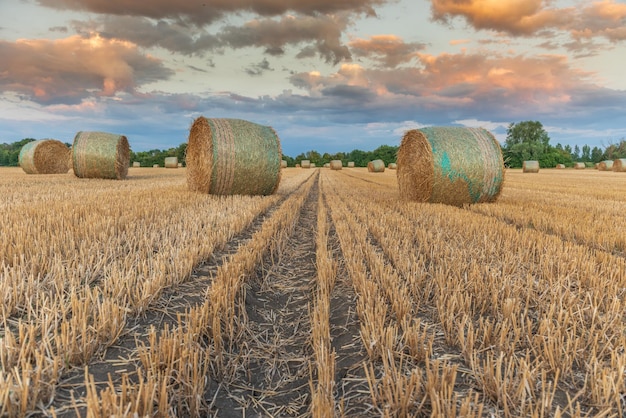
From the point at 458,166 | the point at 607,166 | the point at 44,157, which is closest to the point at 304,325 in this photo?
the point at 458,166

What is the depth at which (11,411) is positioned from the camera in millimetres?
1443

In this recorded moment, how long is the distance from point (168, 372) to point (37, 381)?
0.50 m

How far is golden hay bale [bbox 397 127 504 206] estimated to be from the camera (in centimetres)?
834

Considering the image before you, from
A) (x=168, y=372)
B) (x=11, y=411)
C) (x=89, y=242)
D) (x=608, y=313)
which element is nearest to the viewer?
(x=11, y=411)

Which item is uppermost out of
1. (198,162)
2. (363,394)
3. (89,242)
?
(198,162)

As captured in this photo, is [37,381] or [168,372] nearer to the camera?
[37,381]

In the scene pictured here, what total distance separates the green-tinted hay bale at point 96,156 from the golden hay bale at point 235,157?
702 cm

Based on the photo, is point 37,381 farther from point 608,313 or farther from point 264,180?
point 264,180

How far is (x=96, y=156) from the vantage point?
1507 cm

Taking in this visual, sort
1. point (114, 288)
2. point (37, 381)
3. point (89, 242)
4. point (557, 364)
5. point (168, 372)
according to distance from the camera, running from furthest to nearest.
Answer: point (89, 242), point (114, 288), point (557, 364), point (168, 372), point (37, 381)

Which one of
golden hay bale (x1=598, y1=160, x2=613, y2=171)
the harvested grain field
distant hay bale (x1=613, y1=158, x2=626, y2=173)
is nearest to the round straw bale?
distant hay bale (x1=613, y1=158, x2=626, y2=173)

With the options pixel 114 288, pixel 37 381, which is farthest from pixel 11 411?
pixel 114 288

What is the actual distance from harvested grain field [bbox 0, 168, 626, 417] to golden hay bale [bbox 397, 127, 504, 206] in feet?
12.0

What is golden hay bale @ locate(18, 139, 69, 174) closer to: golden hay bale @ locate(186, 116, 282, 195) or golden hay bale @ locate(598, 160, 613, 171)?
golden hay bale @ locate(186, 116, 282, 195)
